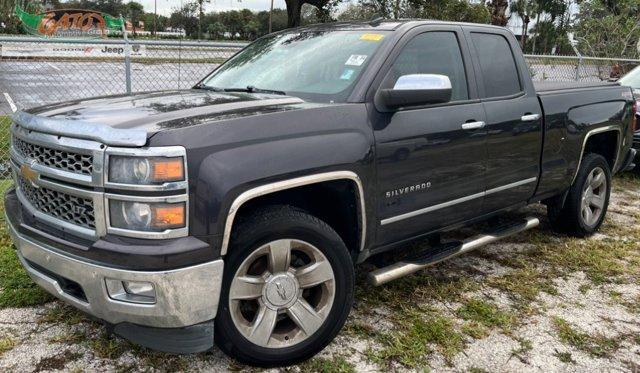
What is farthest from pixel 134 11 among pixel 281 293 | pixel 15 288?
pixel 281 293

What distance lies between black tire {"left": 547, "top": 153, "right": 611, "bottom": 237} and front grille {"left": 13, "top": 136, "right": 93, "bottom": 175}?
4.07 meters

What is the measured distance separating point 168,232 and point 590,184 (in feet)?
13.8

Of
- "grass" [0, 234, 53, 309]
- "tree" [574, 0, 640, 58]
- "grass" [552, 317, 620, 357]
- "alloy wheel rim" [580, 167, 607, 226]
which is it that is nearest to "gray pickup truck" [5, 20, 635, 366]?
"grass" [0, 234, 53, 309]

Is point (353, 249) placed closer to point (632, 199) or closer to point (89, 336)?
point (89, 336)

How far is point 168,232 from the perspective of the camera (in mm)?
2453

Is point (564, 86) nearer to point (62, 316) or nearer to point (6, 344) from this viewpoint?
point (62, 316)

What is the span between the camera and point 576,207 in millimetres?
5055

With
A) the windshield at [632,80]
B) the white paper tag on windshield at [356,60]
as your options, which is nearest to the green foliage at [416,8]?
the windshield at [632,80]

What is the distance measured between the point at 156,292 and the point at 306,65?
1.86 meters

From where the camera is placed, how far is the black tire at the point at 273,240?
2699 mm

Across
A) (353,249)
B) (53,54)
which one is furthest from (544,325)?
(53,54)

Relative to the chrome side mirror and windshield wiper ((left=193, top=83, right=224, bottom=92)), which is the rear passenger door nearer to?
the chrome side mirror

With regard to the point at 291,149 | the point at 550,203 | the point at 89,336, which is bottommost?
the point at 89,336

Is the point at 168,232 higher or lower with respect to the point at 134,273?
higher
